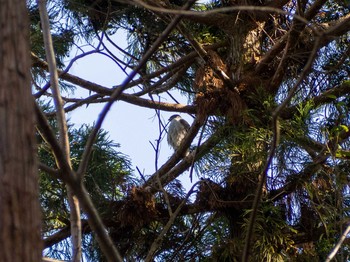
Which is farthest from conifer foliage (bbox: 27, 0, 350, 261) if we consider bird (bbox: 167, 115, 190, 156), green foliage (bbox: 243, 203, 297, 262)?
bird (bbox: 167, 115, 190, 156)

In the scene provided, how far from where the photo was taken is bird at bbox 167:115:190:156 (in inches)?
330

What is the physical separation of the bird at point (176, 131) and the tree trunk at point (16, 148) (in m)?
6.61

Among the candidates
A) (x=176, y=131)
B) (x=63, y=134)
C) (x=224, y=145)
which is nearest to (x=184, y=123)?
(x=176, y=131)

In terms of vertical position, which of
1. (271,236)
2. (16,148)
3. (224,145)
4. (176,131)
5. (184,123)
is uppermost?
(184,123)

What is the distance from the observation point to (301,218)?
178 inches

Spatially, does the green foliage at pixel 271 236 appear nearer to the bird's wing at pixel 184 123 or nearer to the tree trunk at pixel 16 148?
the tree trunk at pixel 16 148

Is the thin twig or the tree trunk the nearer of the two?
the tree trunk

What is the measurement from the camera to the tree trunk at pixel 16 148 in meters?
1.54

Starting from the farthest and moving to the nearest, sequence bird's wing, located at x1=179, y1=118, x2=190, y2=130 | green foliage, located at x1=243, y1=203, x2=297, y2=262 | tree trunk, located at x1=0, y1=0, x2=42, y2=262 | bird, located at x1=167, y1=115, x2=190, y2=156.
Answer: bird's wing, located at x1=179, y1=118, x2=190, y2=130
bird, located at x1=167, y1=115, x2=190, y2=156
green foliage, located at x1=243, y1=203, x2=297, y2=262
tree trunk, located at x1=0, y1=0, x2=42, y2=262

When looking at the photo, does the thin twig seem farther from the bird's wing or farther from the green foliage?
the bird's wing

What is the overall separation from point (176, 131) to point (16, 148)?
692cm

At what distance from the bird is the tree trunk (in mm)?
6612

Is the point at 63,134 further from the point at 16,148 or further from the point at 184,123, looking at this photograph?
the point at 184,123

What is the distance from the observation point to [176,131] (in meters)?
8.50
